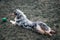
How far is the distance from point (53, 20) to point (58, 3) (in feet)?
5.16

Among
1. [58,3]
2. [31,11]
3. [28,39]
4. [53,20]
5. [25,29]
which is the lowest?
[28,39]

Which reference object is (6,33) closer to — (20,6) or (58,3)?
(20,6)

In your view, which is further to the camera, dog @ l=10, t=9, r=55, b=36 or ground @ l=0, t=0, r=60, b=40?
ground @ l=0, t=0, r=60, b=40

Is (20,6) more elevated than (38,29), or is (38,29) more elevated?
(20,6)

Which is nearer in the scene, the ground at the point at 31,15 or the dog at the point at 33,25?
the dog at the point at 33,25

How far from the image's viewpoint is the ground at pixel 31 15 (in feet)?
15.7

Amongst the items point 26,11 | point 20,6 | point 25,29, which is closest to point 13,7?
point 20,6

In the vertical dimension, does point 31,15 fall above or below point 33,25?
above

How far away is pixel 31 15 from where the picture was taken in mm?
6004

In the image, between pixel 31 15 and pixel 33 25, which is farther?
Result: pixel 31 15

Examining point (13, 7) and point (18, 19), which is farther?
point (13, 7)

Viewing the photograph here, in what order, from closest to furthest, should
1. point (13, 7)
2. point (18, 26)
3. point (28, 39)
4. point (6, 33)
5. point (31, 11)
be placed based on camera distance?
1. point (28, 39)
2. point (6, 33)
3. point (18, 26)
4. point (31, 11)
5. point (13, 7)

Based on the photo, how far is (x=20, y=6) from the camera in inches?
268

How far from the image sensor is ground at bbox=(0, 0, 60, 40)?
477 centimetres
